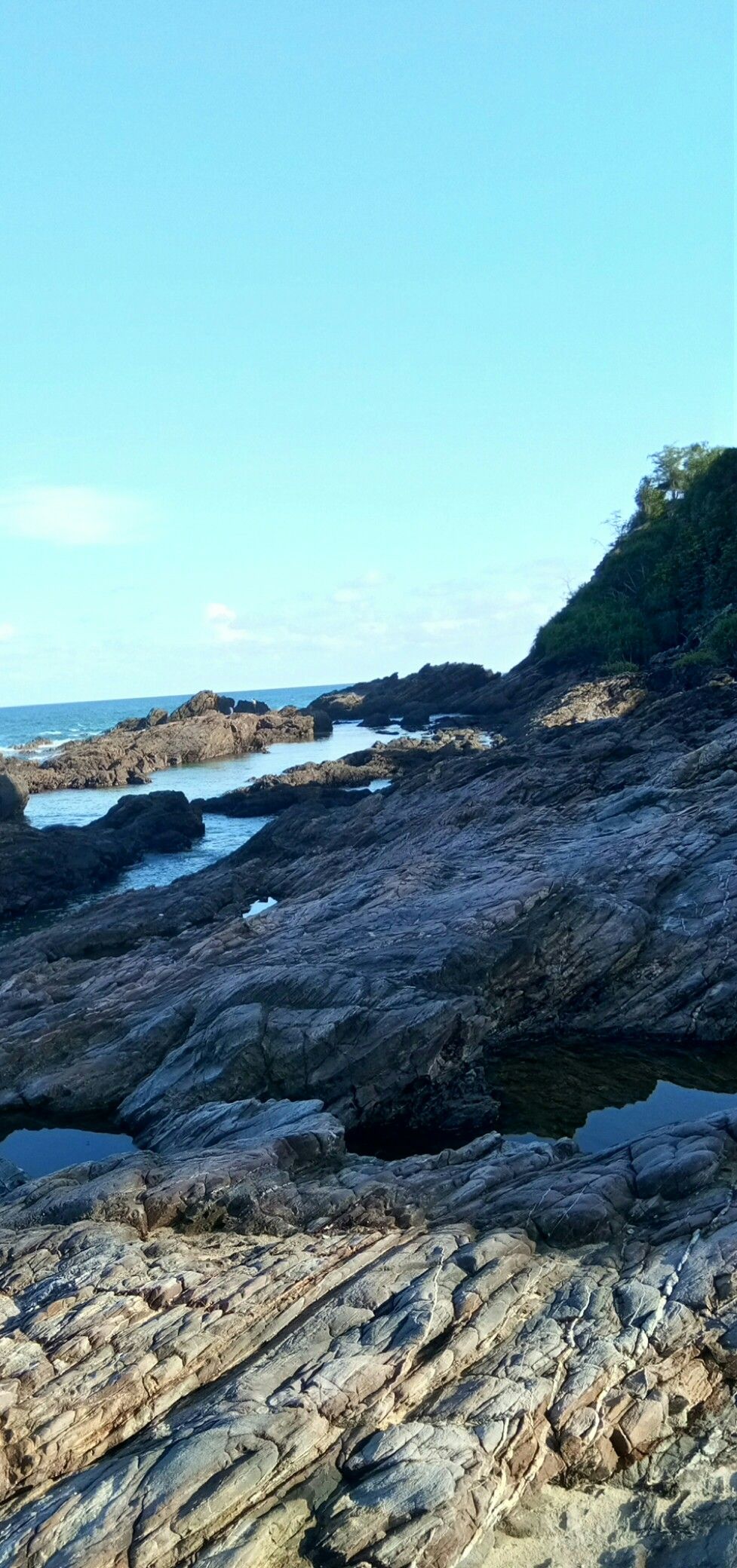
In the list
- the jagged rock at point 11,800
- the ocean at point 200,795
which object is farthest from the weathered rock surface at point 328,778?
the jagged rock at point 11,800

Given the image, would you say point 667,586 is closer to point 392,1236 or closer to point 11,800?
point 11,800

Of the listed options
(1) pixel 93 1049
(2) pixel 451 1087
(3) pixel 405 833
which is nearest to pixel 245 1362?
(2) pixel 451 1087

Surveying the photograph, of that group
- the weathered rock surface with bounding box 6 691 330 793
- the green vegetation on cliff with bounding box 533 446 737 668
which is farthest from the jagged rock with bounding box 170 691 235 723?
the green vegetation on cliff with bounding box 533 446 737 668

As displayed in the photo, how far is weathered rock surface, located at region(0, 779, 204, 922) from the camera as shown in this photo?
39.1 metres

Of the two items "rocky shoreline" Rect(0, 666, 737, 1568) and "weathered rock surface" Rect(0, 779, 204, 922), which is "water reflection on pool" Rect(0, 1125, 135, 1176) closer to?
"rocky shoreline" Rect(0, 666, 737, 1568)

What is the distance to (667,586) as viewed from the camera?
72.4m

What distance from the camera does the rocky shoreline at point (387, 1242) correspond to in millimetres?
8328

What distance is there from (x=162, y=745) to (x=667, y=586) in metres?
43.5

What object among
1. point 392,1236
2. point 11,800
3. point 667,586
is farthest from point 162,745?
point 392,1236

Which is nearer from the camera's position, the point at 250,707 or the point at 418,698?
the point at 418,698

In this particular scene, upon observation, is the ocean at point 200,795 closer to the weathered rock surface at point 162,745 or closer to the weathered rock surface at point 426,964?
the weathered rock surface at point 162,745

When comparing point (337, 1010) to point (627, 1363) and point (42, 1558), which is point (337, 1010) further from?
point (42, 1558)

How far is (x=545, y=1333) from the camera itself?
9.84 meters

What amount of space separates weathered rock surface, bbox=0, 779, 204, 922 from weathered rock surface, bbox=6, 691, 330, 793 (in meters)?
17.0
